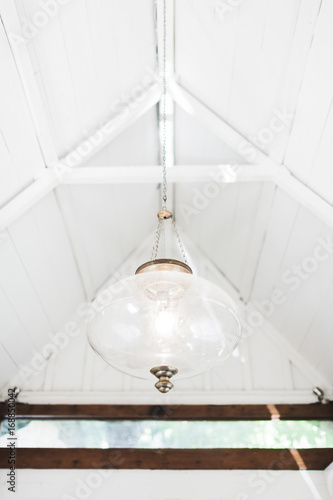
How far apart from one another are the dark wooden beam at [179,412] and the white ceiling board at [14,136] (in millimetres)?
1604

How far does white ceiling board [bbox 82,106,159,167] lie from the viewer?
302cm

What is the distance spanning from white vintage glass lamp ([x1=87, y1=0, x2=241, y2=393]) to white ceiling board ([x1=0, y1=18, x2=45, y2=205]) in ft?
3.66

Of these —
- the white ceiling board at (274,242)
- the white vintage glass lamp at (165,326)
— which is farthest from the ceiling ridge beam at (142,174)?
the white vintage glass lamp at (165,326)

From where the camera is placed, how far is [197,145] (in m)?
3.21

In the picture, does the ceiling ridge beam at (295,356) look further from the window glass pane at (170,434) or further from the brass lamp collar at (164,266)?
the brass lamp collar at (164,266)

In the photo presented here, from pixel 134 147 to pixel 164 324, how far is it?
2.17 m

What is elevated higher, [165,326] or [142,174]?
[142,174]

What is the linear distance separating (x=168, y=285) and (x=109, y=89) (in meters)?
1.73

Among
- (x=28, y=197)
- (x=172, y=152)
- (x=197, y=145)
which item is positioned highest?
(x=172, y=152)

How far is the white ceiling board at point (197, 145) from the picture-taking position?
3005 millimetres

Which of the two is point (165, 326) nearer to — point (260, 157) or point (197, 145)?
point (260, 157)
